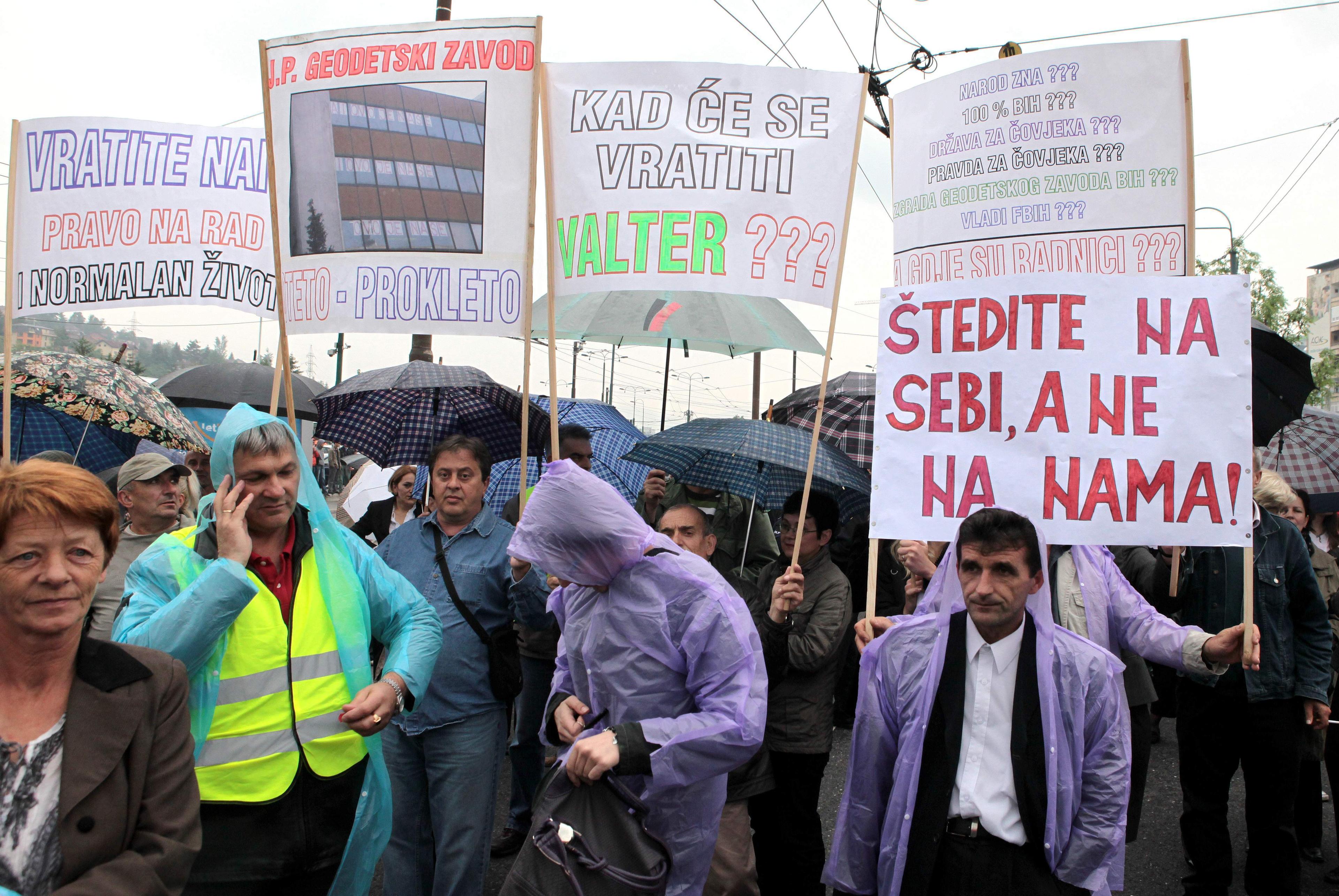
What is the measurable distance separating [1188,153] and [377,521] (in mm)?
5001

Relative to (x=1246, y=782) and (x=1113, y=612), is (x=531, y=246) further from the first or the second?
(x=1246, y=782)

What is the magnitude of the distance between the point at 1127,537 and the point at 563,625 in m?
1.81

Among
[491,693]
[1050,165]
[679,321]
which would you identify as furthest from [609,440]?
[1050,165]

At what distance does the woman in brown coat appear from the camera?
184 cm

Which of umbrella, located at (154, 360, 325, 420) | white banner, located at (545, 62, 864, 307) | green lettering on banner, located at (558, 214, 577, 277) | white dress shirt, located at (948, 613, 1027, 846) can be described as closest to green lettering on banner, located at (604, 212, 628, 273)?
white banner, located at (545, 62, 864, 307)

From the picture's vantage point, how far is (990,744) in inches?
104

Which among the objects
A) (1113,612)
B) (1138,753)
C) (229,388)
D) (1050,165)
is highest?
(1050,165)

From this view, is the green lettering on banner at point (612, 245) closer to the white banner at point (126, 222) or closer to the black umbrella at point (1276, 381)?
the white banner at point (126, 222)

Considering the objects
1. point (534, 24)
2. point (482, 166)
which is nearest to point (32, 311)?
point (482, 166)

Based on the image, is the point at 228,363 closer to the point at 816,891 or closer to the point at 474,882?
the point at 474,882

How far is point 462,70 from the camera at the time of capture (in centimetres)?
393

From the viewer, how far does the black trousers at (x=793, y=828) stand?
382 centimetres

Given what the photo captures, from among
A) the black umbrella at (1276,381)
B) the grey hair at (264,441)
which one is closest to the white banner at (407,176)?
the grey hair at (264,441)

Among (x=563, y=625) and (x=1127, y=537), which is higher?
(x=1127, y=537)
